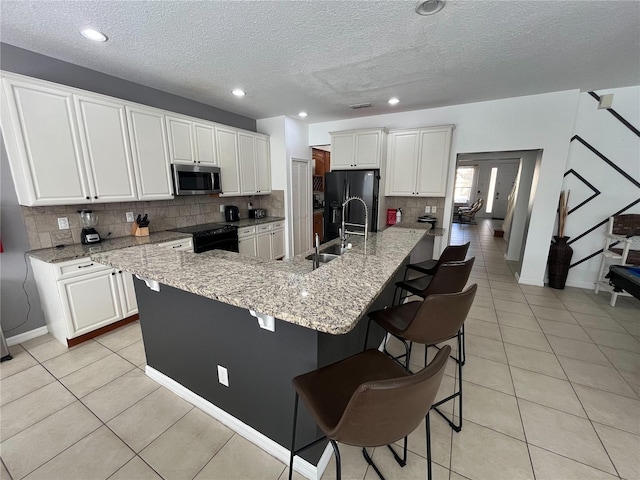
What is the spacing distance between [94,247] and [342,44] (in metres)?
3.00

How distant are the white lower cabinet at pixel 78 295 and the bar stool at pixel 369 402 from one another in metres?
2.47

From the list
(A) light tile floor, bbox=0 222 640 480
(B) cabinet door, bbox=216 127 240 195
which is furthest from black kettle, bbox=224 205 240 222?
(A) light tile floor, bbox=0 222 640 480

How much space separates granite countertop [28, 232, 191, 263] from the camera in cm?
228

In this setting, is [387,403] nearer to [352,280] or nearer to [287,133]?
[352,280]

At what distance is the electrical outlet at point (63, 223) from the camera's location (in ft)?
8.54

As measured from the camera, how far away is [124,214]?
310 centimetres

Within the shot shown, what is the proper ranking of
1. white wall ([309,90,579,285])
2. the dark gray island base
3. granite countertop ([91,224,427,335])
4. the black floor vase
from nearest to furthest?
granite countertop ([91,224,427,335])
the dark gray island base
white wall ([309,90,579,285])
the black floor vase

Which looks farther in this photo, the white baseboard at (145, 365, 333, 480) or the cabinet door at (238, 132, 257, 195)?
the cabinet door at (238, 132, 257, 195)

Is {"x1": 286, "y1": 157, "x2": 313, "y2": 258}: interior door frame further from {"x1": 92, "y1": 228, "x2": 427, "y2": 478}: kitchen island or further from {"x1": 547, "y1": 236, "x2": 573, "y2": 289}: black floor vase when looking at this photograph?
{"x1": 547, "y1": 236, "x2": 573, "y2": 289}: black floor vase

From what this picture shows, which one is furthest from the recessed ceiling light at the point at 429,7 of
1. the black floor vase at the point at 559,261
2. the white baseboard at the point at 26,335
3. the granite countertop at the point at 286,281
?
the white baseboard at the point at 26,335

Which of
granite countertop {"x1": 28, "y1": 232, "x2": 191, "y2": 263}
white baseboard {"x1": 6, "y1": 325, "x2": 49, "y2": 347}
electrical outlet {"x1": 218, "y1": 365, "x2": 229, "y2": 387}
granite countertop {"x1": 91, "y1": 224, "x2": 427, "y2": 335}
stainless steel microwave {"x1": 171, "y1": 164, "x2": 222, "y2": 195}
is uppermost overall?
stainless steel microwave {"x1": 171, "y1": 164, "x2": 222, "y2": 195}

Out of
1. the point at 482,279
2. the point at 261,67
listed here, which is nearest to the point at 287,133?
the point at 261,67

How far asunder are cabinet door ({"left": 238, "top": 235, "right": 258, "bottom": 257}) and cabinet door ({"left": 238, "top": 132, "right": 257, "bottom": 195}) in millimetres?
808

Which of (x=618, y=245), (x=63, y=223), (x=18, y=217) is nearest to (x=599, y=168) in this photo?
(x=618, y=245)
